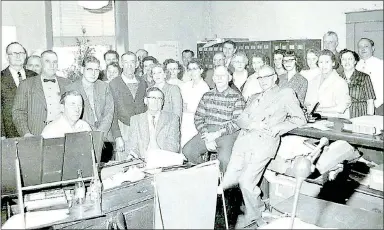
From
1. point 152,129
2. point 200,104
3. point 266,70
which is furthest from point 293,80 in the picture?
point 152,129

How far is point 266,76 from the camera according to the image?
3523 mm

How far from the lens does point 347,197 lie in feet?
9.32

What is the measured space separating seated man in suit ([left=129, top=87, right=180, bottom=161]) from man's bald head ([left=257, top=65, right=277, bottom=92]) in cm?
91

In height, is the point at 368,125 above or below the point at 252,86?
below

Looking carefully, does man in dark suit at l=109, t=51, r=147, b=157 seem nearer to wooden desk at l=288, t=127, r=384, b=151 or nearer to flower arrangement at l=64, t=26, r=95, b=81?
wooden desk at l=288, t=127, r=384, b=151

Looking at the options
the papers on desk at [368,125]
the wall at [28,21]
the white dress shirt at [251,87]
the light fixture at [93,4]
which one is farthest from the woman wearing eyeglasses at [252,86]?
the wall at [28,21]

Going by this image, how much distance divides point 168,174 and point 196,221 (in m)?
0.26

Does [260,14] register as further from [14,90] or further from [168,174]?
[168,174]

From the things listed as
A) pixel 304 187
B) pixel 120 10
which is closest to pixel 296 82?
pixel 304 187

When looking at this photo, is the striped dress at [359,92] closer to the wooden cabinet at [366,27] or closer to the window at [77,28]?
the wooden cabinet at [366,27]

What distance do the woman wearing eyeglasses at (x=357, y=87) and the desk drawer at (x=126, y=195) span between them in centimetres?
258

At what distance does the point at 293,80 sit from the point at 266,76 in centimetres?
75

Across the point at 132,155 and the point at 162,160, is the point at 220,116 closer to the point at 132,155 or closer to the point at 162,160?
the point at 132,155

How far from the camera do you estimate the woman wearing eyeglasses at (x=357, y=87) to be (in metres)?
4.15
